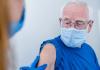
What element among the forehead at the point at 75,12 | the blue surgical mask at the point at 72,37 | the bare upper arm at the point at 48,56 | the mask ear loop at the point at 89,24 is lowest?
the bare upper arm at the point at 48,56

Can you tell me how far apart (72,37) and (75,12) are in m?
0.19

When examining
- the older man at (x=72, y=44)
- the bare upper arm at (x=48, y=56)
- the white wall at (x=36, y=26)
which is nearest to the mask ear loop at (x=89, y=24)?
the older man at (x=72, y=44)

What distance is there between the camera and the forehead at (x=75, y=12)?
6.34 feet

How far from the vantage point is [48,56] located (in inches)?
69.5

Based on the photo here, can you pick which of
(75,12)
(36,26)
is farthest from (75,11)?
(36,26)

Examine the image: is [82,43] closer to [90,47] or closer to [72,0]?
[90,47]

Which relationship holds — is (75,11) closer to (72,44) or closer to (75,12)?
(75,12)

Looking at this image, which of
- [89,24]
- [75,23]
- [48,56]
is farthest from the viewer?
[89,24]

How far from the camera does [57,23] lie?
7.06 ft

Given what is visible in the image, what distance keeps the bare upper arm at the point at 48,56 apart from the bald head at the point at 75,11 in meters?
0.28

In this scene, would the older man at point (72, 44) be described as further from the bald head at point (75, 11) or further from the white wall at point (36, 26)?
the white wall at point (36, 26)

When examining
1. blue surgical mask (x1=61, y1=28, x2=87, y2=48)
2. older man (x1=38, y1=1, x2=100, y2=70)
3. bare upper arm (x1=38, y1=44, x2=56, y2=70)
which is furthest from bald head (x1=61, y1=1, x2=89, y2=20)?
bare upper arm (x1=38, y1=44, x2=56, y2=70)

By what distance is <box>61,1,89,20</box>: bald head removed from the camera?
76.1 inches

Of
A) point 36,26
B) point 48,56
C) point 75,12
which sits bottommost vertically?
point 48,56
